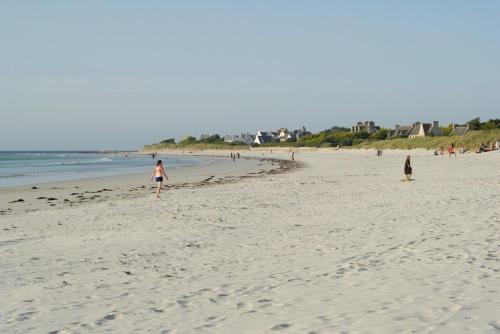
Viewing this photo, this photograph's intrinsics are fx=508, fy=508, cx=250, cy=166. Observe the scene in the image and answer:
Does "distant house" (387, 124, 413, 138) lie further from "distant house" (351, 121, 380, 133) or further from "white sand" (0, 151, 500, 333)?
"white sand" (0, 151, 500, 333)

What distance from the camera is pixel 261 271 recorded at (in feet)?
→ 22.2

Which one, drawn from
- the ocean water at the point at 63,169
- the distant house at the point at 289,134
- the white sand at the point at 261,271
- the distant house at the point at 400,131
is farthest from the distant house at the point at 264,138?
the white sand at the point at 261,271

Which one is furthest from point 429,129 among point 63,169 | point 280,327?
point 280,327

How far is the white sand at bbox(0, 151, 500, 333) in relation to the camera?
188 inches

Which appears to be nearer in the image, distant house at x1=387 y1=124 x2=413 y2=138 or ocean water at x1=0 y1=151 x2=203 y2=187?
ocean water at x1=0 y1=151 x2=203 y2=187

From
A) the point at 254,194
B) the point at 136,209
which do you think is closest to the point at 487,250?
the point at 136,209

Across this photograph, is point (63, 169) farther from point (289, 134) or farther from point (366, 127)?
point (289, 134)

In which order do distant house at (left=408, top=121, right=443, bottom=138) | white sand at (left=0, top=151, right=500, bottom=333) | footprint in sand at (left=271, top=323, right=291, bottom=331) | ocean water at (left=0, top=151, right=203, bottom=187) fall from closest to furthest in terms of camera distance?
1. footprint in sand at (left=271, top=323, right=291, bottom=331)
2. white sand at (left=0, top=151, right=500, bottom=333)
3. ocean water at (left=0, top=151, right=203, bottom=187)
4. distant house at (left=408, top=121, right=443, bottom=138)

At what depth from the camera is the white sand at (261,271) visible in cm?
479

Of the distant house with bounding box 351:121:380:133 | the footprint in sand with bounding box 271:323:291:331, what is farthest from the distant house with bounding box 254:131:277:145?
the footprint in sand with bounding box 271:323:291:331

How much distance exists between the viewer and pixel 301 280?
6191mm

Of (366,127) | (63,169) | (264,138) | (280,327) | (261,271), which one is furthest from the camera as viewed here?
(264,138)

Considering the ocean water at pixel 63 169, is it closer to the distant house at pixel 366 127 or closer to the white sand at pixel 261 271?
the white sand at pixel 261 271

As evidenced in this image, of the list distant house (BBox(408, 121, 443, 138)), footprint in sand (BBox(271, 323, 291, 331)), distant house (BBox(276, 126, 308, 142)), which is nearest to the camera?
footprint in sand (BBox(271, 323, 291, 331))
